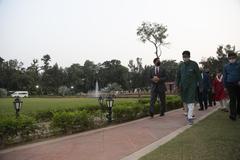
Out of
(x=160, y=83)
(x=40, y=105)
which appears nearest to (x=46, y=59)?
(x=40, y=105)

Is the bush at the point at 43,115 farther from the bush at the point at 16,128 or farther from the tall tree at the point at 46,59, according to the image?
the tall tree at the point at 46,59

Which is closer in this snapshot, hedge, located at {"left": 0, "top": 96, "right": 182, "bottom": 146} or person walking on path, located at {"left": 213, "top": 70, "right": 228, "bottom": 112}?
hedge, located at {"left": 0, "top": 96, "right": 182, "bottom": 146}

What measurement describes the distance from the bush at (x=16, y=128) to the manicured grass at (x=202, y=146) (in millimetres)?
2437

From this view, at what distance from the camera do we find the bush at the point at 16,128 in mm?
5644

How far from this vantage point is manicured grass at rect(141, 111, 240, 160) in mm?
4324

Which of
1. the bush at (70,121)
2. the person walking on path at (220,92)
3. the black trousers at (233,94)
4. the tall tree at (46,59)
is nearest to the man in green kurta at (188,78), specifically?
the black trousers at (233,94)

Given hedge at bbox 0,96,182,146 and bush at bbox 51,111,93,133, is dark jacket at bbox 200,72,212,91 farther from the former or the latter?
bush at bbox 51,111,93,133

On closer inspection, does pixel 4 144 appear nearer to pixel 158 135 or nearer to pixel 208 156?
pixel 158 135

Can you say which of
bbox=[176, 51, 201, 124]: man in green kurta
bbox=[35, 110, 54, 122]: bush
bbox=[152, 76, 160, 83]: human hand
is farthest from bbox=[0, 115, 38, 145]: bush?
bbox=[152, 76, 160, 83]: human hand

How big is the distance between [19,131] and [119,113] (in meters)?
3.40

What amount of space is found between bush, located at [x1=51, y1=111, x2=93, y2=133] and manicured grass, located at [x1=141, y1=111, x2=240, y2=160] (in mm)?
2175

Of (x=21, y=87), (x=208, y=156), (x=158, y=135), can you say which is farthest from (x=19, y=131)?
(x=21, y=87)

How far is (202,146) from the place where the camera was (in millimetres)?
4922

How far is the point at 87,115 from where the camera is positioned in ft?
24.4
